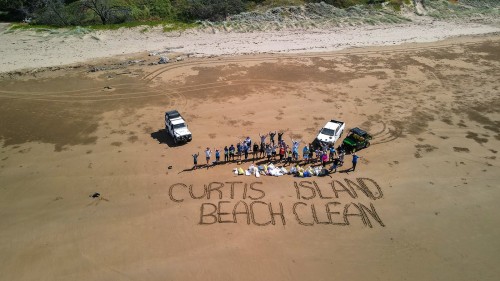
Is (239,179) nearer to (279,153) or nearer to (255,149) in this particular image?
(255,149)

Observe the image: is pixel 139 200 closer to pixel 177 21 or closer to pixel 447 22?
pixel 177 21

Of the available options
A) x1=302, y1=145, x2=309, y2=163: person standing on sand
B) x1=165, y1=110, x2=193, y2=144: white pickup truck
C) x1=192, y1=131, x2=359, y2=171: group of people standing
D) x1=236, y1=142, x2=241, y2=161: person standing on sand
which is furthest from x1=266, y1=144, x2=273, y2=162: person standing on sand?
x1=165, y1=110, x2=193, y2=144: white pickup truck

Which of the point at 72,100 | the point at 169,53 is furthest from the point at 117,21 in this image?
the point at 72,100

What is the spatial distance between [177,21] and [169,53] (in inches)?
471

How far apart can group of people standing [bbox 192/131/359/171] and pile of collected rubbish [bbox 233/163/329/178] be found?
32.6 inches

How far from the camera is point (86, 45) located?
45.3 meters

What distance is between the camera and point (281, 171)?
2319 cm

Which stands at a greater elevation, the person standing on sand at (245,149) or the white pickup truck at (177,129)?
the white pickup truck at (177,129)

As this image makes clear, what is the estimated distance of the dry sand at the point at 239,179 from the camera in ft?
56.3

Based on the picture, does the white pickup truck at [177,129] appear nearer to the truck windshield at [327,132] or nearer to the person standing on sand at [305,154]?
the person standing on sand at [305,154]

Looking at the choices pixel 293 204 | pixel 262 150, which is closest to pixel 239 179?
pixel 262 150

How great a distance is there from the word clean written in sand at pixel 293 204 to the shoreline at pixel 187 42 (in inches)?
989

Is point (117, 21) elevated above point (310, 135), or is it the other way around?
point (117, 21)

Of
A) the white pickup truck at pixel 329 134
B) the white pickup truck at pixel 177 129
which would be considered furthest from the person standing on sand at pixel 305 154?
the white pickup truck at pixel 177 129
